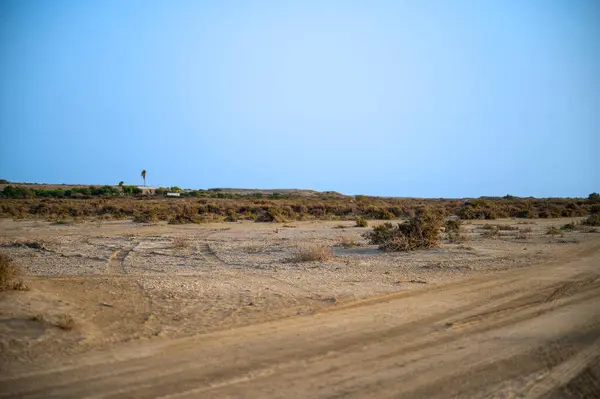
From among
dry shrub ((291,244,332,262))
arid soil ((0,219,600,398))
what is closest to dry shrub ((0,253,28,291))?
arid soil ((0,219,600,398))

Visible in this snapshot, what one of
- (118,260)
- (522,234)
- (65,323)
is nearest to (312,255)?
(118,260)

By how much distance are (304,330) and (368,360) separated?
4.74ft

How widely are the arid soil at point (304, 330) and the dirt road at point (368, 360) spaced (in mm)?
23

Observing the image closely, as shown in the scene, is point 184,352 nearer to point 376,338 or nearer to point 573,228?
point 376,338

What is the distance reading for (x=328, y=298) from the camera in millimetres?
8812

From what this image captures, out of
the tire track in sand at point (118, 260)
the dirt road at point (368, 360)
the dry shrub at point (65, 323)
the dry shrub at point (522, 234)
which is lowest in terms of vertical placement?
the dirt road at point (368, 360)

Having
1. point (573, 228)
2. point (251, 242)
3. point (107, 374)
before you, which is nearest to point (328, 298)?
point (107, 374)

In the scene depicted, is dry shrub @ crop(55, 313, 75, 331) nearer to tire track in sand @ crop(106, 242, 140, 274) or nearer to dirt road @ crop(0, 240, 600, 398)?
dirt road @ crop(0, 240, 600, 398)

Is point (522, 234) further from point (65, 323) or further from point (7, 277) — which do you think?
point (7, 277)

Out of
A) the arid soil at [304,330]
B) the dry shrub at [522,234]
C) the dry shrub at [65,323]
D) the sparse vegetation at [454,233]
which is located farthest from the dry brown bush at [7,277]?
the dry shrub at [522,234]

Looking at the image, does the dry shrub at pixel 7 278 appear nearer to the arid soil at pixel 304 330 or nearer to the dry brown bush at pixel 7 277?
the dry brown bush at pixel 7 277

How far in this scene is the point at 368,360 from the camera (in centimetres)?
554

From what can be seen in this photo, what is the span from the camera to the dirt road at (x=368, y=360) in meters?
4.74

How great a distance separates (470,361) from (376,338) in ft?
4.29
